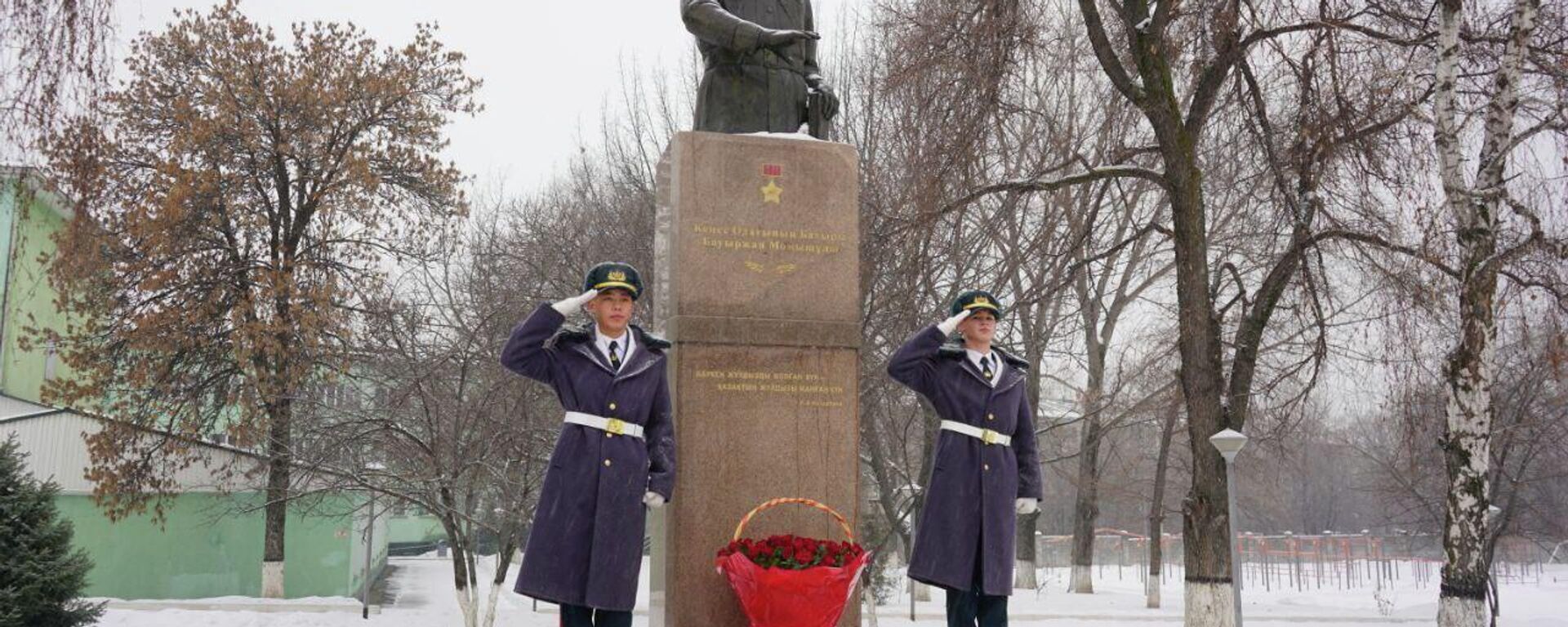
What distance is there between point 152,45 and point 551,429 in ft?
35.1

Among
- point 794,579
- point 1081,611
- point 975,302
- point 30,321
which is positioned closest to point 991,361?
point 975,302

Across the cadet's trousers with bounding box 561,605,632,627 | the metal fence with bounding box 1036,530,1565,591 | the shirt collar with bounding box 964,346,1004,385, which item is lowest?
the metal fence with bounding box 1036,530,1565,591

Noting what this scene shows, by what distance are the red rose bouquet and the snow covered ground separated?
12.2 metres

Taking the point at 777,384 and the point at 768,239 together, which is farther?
the point at 768,239

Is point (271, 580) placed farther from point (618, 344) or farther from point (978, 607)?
point (978, 607)

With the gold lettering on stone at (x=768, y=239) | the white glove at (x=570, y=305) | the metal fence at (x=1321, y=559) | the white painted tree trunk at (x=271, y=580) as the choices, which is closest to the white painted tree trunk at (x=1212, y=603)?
the gold lettering on stone at (x=768, y=239)

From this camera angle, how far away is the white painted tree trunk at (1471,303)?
10.0m

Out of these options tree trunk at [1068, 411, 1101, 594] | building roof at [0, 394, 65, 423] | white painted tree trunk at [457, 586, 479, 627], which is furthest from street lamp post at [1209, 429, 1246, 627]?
building roof at [0, 394, 65, 423]

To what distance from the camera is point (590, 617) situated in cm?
487

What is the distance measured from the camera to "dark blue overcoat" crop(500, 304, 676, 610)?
473 cm

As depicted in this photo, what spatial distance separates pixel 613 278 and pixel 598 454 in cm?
68

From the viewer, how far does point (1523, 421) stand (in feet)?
55.8

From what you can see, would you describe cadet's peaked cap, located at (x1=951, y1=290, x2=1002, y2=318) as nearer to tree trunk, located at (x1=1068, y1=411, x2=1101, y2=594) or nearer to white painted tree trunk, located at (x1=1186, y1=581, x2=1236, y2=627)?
white painted tree trunk, located at (x1=1186, y1=581, x2=1236, y2=627)

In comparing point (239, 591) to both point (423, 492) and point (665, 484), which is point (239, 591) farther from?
point (665, 484)
